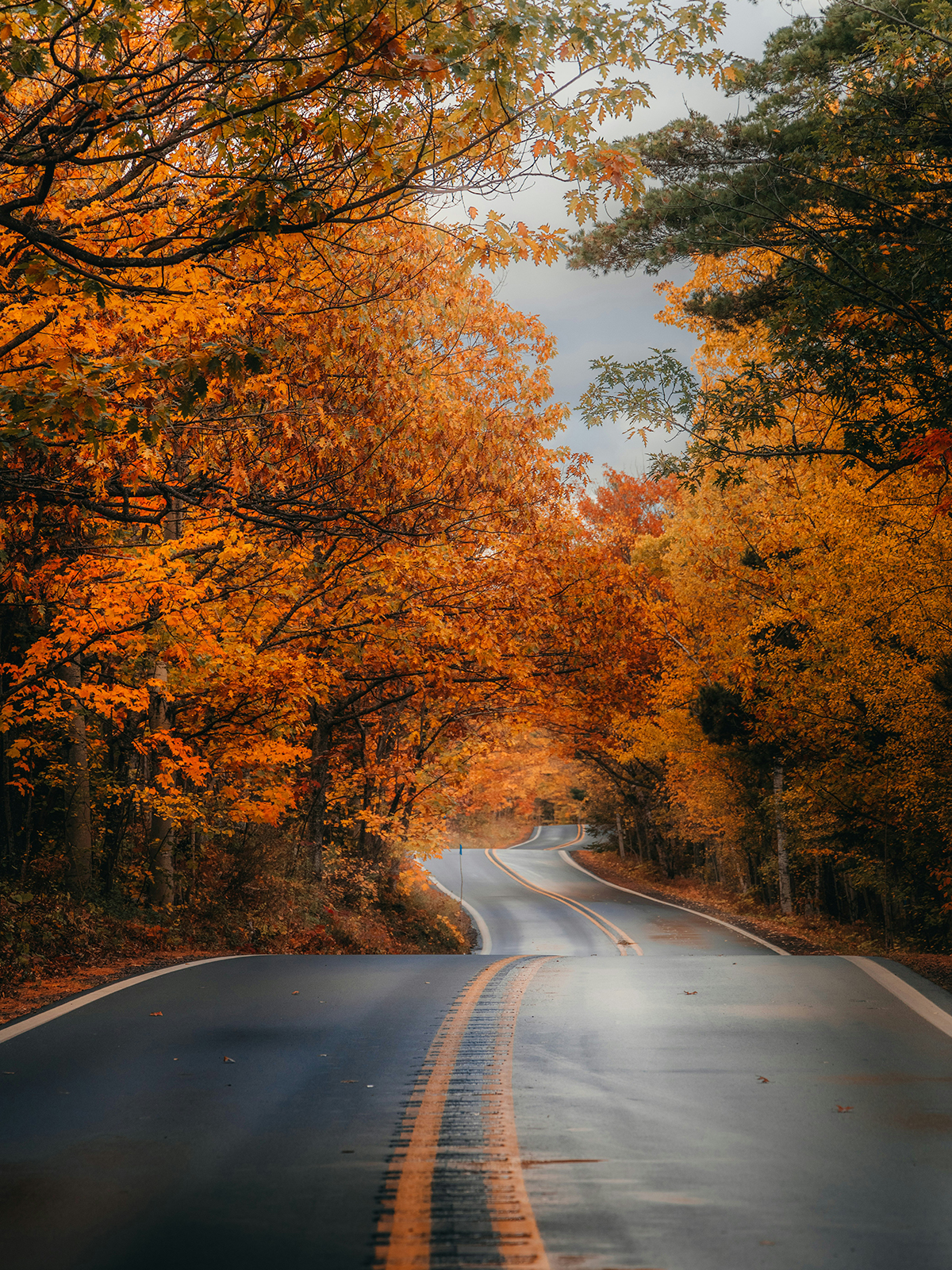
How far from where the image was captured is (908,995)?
7.77 m

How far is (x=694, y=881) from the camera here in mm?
37281

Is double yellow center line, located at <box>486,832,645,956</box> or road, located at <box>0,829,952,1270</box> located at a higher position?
road, located at <box>0,829,952,1270</box>

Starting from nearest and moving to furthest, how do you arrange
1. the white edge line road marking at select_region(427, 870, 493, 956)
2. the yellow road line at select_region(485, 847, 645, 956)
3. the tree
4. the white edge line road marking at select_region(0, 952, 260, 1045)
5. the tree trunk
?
the white edge line road marking at select_region(0, 952, 260, 1045) < the tree < the tree trunk < the yellow road line at select_region(485, 847, 645, 956) < the white edge line road marking at select_region(427, 870, 493, 956)

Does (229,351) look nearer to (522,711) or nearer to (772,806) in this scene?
(522,711)

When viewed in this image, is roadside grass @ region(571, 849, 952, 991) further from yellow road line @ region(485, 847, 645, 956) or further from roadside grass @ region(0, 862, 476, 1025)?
roadside grass @ region(0, 862, 476, 1025)

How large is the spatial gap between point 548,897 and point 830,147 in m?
27.6

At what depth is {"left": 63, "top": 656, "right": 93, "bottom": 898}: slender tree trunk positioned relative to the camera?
489 inches

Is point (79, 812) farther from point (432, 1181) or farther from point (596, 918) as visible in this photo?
point (596, 918)

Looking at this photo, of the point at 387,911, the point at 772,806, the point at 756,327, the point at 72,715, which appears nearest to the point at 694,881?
the point at 772,806

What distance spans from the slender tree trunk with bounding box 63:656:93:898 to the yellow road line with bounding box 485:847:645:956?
7.67 meters

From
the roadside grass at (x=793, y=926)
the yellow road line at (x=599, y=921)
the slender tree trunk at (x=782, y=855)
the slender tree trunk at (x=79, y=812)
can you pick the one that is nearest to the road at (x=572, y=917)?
the yellow road line at (x=599, y=921)

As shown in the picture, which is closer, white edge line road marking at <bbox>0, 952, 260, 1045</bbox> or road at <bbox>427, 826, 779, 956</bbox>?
white edge line road marking at <bbox>0, 952, 260, 1045</bbox>

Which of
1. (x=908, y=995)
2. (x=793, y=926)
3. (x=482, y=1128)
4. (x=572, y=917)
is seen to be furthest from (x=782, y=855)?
(x=482, y=1128)

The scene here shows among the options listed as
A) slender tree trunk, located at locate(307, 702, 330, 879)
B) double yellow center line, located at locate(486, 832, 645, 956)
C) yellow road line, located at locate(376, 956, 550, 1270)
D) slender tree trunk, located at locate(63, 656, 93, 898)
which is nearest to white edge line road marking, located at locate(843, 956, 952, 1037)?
yellow road line, located at locate(376, 956, 550, 1270)
